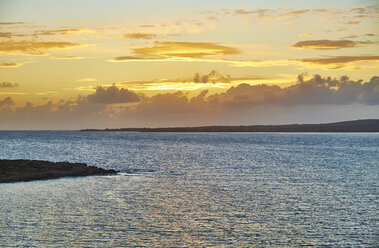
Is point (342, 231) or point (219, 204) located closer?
point (342, 231)

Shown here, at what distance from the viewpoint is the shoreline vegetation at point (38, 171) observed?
56.6 metres

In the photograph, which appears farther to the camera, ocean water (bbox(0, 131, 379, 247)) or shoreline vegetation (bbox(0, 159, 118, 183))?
shoreline vegetation (bbox(0, 159, 118, 183))

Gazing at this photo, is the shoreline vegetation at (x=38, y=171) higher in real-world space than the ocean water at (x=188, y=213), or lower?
higher

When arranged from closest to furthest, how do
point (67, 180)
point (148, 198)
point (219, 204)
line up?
point (219, 204), point (148, 198), point (67, 180)

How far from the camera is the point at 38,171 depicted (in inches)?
2414

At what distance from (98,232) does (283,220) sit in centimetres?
1399

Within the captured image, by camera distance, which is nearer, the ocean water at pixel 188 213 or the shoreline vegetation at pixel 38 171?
the ocean water at pixel 188 213

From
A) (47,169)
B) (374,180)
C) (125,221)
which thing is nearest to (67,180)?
(47,169)

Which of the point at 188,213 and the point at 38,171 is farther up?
the point at 38,171

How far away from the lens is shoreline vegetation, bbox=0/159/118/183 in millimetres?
56594

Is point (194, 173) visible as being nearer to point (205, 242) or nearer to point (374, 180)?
point (374, 180)

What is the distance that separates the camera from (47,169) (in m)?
63.6

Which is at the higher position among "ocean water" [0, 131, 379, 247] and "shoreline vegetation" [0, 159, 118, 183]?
"shoreline vegetation" [0, 159, 118, 183]

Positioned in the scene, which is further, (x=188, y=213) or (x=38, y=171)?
(x=38, y=171)
